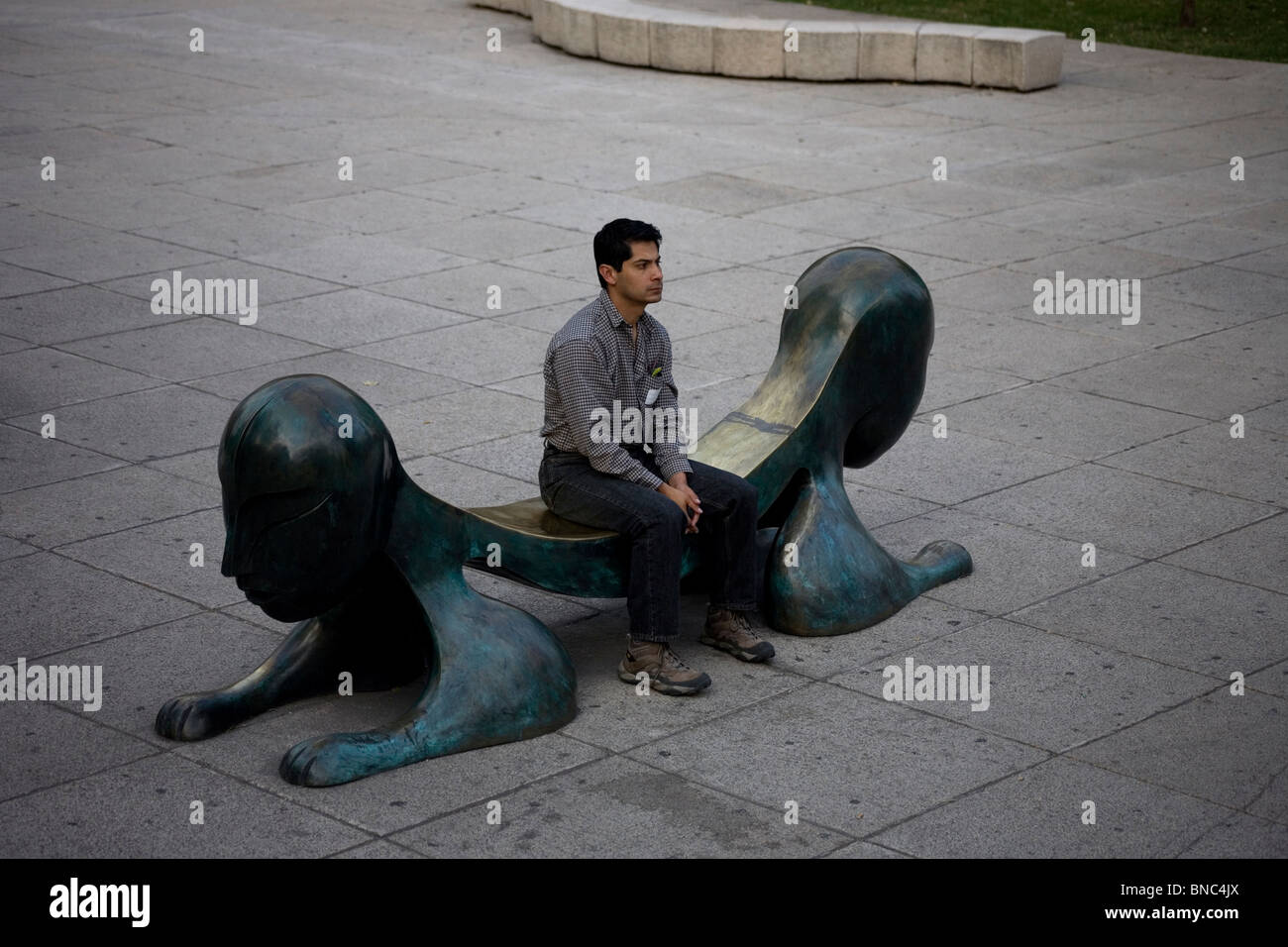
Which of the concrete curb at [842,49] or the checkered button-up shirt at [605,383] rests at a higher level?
the concrete curb at [842,49]

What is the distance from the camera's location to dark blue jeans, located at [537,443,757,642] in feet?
18.5

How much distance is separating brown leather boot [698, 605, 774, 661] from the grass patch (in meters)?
14.6

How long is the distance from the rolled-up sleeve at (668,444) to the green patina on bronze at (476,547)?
1.01 ft

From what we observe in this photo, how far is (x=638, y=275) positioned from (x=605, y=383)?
0.37 m

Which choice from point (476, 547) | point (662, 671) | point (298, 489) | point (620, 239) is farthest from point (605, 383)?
point (298, 489)

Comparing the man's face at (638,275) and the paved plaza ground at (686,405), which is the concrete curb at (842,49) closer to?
the paved plaza ground at (686,405)

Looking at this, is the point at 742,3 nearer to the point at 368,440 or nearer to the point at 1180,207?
the point at 1180,207

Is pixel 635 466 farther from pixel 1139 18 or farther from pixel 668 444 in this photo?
pixel 1139 18

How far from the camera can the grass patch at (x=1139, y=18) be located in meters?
19.3

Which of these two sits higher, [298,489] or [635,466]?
[298,489]

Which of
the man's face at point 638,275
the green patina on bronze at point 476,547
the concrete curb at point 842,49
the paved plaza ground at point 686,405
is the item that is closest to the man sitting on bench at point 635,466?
the man's face at point 638,275

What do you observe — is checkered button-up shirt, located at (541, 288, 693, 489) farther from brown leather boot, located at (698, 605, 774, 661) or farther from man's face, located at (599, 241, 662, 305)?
brown leather boot, located at (698, 605, 774, 661)

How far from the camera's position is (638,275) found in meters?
5.67

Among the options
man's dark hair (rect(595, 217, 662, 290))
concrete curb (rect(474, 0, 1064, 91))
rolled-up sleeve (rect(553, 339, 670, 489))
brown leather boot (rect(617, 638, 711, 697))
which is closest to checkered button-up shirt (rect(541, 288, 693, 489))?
rolled-up sleeve (rect(553, 339, 670, 489))
